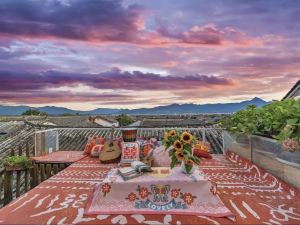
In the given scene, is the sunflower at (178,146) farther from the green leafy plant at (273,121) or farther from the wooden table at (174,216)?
the green leafy plant at (273,121)

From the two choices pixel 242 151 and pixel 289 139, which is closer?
pixel 289 139

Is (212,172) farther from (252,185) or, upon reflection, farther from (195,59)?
(195,59)

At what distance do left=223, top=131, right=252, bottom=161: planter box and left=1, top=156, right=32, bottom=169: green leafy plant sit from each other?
10.1 ft

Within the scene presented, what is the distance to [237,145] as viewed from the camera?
4789mm

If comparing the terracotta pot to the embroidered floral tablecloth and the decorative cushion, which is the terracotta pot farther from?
the embroidered floral tablecloth

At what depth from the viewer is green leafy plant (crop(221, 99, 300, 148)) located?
2.48 metres

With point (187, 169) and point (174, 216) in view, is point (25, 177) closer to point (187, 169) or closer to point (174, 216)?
point (187, 169)

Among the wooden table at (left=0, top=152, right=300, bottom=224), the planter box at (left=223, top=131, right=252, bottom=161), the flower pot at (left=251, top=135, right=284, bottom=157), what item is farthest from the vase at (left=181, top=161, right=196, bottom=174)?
the planter box at (left=223, top=131, right=252, bottom=161)

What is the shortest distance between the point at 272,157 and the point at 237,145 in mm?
1549

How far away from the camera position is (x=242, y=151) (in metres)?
4.52

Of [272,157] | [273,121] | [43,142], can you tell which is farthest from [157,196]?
[43,142]

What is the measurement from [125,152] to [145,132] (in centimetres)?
643

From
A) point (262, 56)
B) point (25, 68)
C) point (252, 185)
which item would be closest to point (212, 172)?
point (252, 185)

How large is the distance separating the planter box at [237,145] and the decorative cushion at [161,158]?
1319 mm
